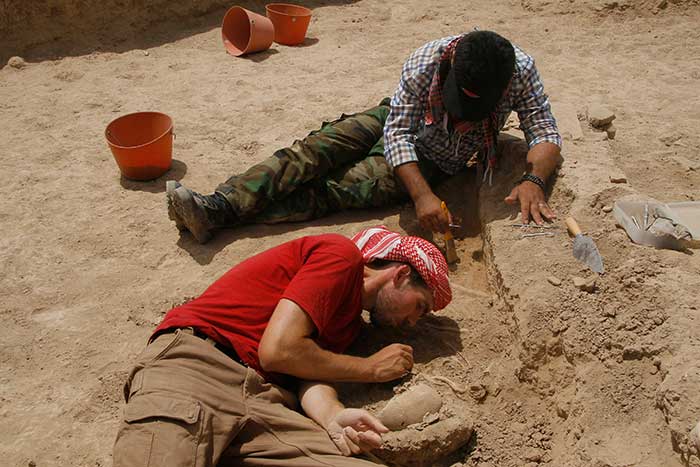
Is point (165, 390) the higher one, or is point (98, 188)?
point (165, 390)

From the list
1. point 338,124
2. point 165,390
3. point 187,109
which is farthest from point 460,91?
point 187,109

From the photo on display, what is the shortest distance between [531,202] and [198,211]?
182cm

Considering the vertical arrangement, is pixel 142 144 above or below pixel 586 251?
below

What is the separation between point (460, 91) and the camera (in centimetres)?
334

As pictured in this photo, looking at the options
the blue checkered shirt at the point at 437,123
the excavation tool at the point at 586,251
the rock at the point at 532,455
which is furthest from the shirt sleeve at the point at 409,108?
the rock at the point at 532,455

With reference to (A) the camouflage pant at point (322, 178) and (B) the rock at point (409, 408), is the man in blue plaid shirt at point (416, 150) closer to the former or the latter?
(A) the camouflage pant at point (322, 178)

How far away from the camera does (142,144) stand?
15.2 feet

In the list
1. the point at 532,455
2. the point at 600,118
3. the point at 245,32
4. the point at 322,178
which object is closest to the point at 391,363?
the point at 532,455

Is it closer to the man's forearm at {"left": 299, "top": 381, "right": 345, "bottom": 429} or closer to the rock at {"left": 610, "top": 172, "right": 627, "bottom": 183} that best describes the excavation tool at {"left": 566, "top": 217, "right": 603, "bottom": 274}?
the rock at {"left": 610, "top": 172, "right": 627, "bottom": 183}

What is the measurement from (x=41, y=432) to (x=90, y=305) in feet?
2.79

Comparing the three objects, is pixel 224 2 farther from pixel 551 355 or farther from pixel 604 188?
pixel 551 355

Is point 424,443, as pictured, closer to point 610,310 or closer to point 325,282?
point 325,282

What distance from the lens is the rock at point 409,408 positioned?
2.59 meters

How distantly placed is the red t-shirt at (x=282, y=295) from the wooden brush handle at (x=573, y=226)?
1128 millimetres
